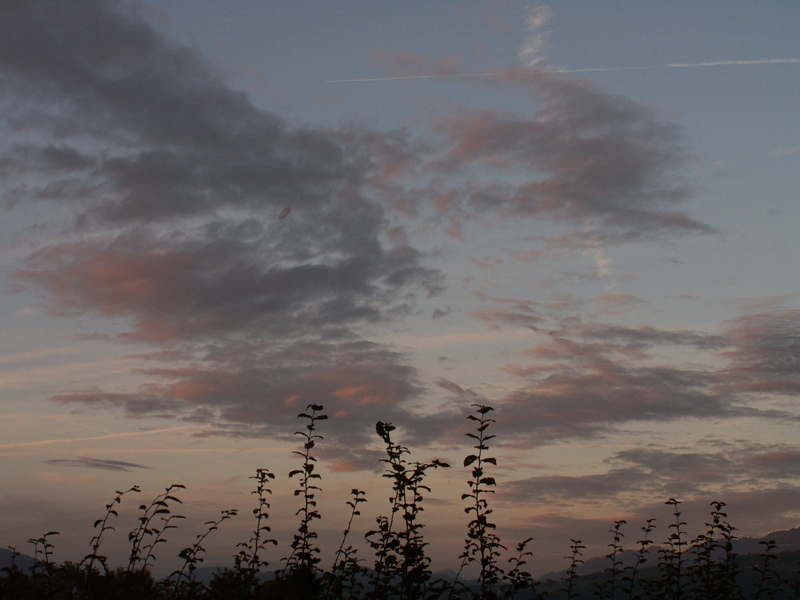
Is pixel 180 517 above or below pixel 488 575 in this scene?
above

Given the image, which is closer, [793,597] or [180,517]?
[180,517]

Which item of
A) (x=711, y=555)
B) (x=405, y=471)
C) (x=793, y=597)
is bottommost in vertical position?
(x=793, y=597)

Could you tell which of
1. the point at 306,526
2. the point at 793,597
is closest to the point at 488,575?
the point at 306,526

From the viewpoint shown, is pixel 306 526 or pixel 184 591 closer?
pixel 306 526

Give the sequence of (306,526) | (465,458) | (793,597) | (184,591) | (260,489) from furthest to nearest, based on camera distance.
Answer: (793,597)
(260,489)
(184,591)
(306,526)
(465,458)

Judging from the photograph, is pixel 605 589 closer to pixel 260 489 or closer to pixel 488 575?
pixel 488 575

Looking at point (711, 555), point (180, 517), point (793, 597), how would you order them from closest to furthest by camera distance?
point (180, 517) < point (711, 555) < point (793, 597)

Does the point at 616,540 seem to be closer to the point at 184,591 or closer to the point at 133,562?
the point at 184,591

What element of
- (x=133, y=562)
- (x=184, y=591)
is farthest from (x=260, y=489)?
(x=133, y=562)

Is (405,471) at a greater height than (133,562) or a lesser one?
greater

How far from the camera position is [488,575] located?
13281 mm

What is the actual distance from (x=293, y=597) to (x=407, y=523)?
10.5 ft

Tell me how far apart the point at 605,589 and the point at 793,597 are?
6277mm

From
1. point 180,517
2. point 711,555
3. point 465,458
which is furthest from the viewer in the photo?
point 711,555
